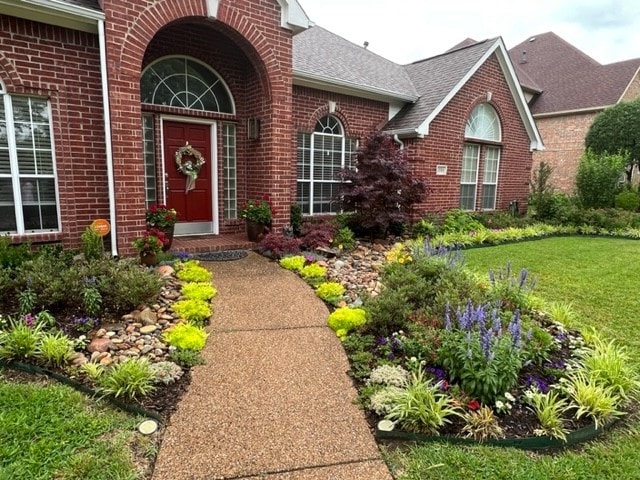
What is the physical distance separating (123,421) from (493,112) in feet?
40.5

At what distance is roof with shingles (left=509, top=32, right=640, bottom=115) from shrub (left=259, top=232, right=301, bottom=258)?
773 inches

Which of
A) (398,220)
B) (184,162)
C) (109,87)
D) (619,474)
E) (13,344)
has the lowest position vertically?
(619,474)

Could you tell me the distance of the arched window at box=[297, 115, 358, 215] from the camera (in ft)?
30.7

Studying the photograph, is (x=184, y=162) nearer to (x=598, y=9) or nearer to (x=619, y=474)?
(x=619, y=474)

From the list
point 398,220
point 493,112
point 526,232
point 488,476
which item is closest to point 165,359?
point 488,476

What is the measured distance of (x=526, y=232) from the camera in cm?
1123

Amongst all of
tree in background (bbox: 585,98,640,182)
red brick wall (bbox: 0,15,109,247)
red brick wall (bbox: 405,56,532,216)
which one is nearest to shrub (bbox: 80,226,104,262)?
red brick wall (bbox: 0,15,109,247)

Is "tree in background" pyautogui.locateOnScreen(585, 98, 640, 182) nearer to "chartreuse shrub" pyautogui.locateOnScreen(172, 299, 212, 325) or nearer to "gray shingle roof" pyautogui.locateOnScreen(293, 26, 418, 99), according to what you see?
"gray shingle roof" pyautogui.locateOnScreen(293, 26, 418, 99)

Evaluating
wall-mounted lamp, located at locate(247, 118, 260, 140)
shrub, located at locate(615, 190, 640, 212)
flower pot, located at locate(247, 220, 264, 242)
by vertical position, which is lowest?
flower pot, located at locate(247, 220, 264, 242)

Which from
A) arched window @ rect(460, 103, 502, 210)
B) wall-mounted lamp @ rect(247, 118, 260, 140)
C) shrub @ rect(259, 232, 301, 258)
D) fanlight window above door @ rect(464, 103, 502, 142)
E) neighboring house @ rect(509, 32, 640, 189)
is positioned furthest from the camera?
neighboring house @ rect(509, 32, 640, 189)

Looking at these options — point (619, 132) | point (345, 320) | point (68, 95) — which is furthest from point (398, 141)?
point (619, 132)

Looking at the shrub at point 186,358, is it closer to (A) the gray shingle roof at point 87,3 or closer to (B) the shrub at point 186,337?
(B) the shrub at point 186,337

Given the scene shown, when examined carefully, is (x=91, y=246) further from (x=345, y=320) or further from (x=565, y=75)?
(x=565, y=75)

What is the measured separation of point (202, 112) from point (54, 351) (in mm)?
5387
